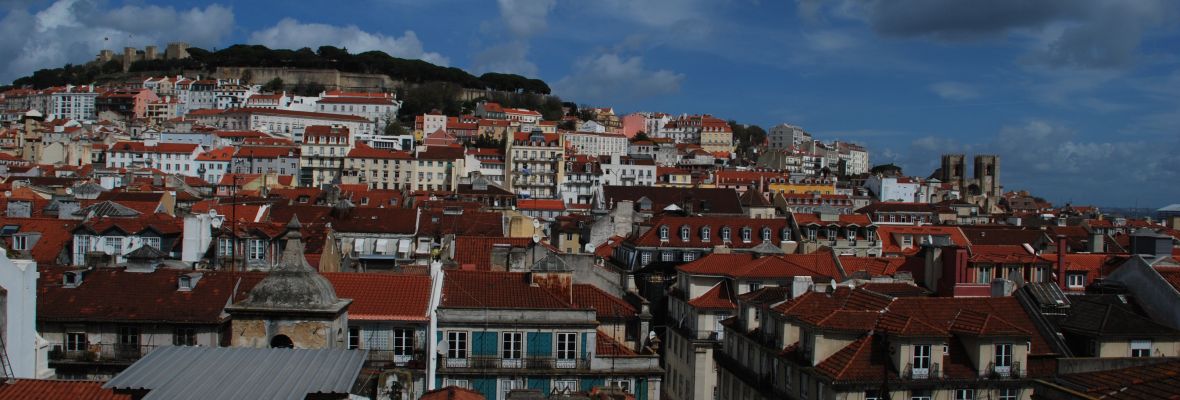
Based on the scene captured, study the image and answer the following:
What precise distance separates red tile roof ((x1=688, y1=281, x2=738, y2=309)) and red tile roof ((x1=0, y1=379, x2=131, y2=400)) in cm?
2469

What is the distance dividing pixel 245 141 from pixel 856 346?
124233 millimetres

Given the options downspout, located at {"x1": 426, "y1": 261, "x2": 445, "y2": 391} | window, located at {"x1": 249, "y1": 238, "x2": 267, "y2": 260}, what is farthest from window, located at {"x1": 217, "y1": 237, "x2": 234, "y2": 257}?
downspout, located at {"x1": 426, "y1": 261, "x2": 445, "y2": 391}

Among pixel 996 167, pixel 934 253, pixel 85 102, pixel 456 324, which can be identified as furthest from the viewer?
pixel 85 102

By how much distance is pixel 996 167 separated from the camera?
17425 cm

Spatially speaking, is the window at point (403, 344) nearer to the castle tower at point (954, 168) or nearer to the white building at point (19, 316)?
the white building at point (19, 316)

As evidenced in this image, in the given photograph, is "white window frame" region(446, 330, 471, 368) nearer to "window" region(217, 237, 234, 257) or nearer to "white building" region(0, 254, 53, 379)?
"white building" region(0, 254, 53, 379)

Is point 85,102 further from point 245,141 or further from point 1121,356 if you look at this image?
point 1121,356

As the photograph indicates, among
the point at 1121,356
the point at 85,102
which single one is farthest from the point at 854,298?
the point at 85,102

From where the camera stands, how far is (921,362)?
2408 cm

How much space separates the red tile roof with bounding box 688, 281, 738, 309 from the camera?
3631 centimetres

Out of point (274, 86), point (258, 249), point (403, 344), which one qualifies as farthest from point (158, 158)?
point (403, 344)

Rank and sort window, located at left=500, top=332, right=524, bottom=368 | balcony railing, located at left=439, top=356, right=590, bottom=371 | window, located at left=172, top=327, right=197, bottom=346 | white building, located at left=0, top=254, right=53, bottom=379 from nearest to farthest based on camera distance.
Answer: white building, located at left=0, top=254, right=53, bottom=379 → window, located at left=172, top=327, right=197, bottom=346 → balcony railing, located at left=439, top=356, right=590, bottom=371 → window, located at left=500, top=332, right=524, bottom=368

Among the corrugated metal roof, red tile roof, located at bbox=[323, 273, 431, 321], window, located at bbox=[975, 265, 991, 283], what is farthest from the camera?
window, located at bbox=[975, 265, 991, 283]

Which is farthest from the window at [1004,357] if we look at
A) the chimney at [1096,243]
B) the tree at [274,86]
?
the tree at [274,86]
